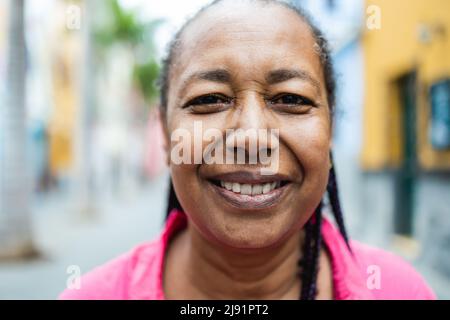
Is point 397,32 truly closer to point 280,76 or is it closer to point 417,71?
point 417,71

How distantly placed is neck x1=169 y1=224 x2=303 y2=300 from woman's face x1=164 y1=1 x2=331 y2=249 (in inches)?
4.5

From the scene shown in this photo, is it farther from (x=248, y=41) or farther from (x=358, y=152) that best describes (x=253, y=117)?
(x=358, y=152)

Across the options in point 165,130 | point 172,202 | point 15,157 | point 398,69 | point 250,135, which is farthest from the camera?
point 398,69

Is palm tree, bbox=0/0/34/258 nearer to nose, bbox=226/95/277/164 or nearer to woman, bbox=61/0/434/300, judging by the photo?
woman, bbox=61/0/434/300

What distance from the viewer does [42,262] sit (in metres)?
6.79

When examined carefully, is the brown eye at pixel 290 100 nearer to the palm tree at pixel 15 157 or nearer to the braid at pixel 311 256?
the braid at pixel 311 256

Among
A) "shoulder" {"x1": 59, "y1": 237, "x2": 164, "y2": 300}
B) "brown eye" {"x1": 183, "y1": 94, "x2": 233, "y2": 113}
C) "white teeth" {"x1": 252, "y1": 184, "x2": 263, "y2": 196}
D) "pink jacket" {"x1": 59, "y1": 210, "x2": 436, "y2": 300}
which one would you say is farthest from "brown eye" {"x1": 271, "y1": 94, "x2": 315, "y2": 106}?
"shoulder" {"x1": 59, "y1": 237, "x2": 164, "y2": 300}

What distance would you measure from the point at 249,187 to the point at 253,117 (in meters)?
0.19

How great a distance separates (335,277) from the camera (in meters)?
1.59

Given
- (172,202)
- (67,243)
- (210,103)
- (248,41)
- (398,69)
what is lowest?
(67,243)

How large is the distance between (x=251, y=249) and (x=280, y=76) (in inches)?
18.8

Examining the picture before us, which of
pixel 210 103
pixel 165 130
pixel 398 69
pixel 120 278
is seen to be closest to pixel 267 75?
pixel 210 103
